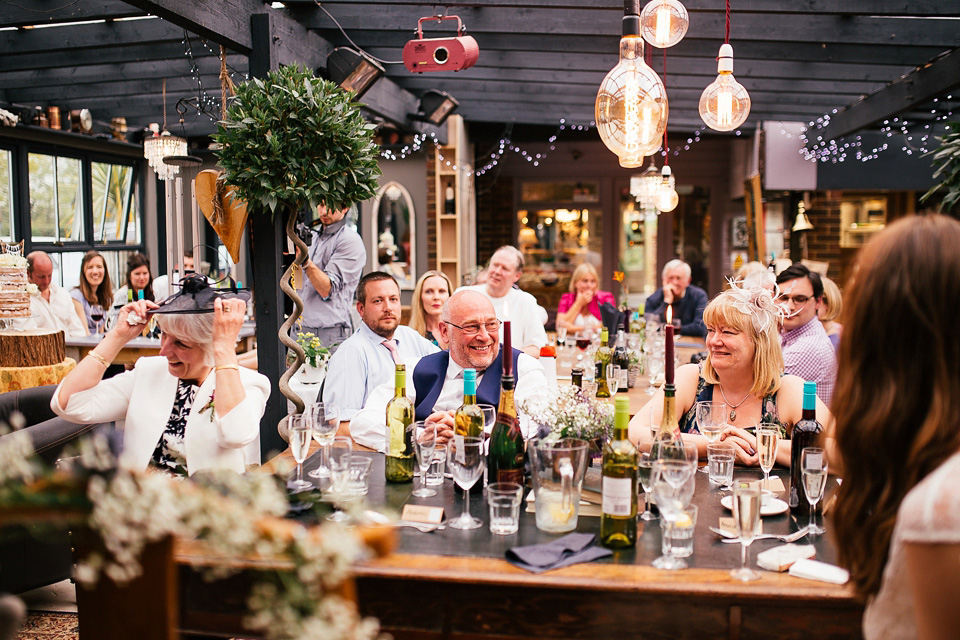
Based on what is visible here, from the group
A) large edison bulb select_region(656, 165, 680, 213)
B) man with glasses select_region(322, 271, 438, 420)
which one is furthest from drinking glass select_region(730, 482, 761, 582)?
large edison bulb select_region(656, 165, 680, 213)

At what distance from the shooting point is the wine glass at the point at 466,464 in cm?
192

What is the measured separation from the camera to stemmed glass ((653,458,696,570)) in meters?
1.68

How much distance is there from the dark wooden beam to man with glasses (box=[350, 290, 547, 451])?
3.90 metres

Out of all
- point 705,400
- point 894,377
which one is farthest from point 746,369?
point 894,377

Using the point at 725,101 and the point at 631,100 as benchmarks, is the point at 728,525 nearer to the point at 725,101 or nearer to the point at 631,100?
the point at 631,100

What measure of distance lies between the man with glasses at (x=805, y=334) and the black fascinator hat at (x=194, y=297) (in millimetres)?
2555

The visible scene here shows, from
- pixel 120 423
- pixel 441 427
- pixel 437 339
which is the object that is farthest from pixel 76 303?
pixel 441 427

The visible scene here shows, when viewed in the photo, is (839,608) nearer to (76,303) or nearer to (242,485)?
(242,485)

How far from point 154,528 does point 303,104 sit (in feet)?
8.35

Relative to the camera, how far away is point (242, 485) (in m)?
0.96

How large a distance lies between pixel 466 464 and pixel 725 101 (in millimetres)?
2196

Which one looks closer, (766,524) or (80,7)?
(766,524)

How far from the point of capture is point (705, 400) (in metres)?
2.73

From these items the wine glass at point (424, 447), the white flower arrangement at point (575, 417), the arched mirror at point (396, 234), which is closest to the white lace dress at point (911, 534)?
the white flower arrangement at point (575, 417)
